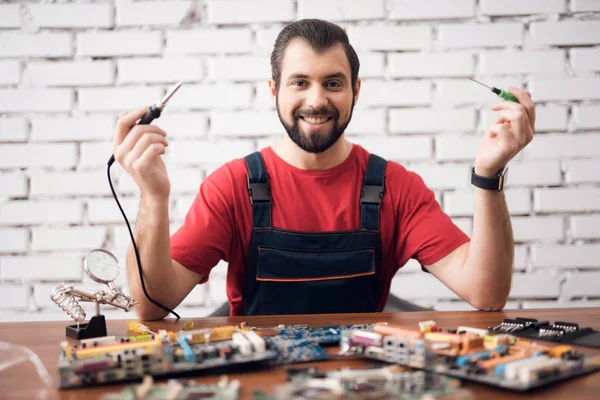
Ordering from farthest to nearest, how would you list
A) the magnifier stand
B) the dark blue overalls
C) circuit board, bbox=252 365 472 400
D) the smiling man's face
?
1. the smiling man's face
2. the dark blue overalls
3. the magnifier stand
4. circuit board, bbox=252 365 472 400

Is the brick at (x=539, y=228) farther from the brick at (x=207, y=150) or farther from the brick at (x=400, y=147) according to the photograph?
the brick at (x=207, y=150)

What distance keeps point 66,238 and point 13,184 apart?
11.4 inches

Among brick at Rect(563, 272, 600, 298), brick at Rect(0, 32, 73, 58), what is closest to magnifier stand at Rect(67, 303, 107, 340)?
brick at Rect(0, 32, 73, 58)

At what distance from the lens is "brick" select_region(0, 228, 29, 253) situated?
234cm

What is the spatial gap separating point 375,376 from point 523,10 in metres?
1.91

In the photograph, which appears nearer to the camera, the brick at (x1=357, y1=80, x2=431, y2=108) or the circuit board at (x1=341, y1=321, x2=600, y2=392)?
the circuit board at (x1=341, y1=321, x2=600, y2=392)

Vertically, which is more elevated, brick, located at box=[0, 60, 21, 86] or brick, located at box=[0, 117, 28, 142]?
brick, located at box=[0, 60, 21, 86]

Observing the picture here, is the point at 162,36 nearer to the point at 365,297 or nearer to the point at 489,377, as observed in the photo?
the point at 365,297

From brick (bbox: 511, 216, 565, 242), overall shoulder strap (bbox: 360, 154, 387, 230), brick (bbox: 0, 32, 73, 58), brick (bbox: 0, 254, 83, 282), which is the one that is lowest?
brick (bbox: 0, 254, 83, 282)

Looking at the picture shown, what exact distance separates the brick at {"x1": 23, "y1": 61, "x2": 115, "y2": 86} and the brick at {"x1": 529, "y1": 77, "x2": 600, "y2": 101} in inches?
→ 64.3

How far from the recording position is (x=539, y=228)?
232cm

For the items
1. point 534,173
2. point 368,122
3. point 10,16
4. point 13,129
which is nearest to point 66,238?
point 13,129

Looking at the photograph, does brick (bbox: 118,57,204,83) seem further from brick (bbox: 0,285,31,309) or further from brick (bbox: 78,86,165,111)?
brick (bbox: 0,285,31,309)

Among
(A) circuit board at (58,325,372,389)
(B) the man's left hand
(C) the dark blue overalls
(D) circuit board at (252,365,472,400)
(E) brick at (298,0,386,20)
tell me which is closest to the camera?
(D) circuit board at (252,365,472,400)
